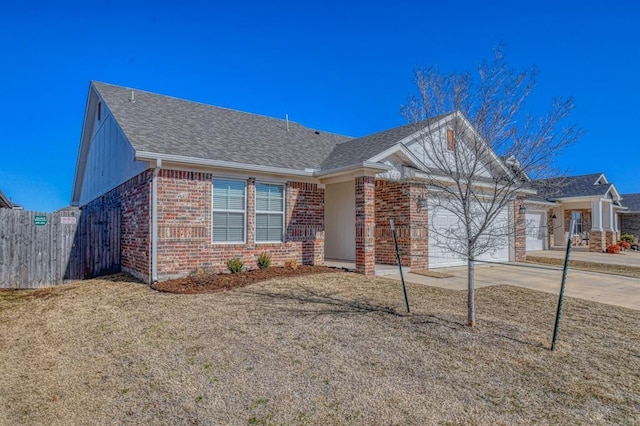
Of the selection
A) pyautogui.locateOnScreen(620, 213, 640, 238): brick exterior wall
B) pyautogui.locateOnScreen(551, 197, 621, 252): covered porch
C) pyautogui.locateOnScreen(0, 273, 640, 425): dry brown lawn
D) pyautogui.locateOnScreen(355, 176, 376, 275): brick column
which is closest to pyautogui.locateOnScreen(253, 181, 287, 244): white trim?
pyautogui.locateOnScreen(355, 176, 376, 275): brick column

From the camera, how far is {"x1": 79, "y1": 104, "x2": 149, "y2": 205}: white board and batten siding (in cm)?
1057

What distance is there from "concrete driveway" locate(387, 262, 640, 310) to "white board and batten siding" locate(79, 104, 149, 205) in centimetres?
794

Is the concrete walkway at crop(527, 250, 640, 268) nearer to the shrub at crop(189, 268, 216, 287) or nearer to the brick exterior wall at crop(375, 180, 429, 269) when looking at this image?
the brick exterior wall at crop(375, 180, 429, 269)

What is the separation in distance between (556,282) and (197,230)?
31.4 feet

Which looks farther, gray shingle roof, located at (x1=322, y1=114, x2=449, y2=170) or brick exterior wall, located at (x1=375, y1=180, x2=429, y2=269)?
brick exterior wall, located at (x1=375, y1=180, x2=429, y2=269)

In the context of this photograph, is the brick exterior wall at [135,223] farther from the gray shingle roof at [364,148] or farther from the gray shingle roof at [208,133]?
the gray shingle roof at [364,148]

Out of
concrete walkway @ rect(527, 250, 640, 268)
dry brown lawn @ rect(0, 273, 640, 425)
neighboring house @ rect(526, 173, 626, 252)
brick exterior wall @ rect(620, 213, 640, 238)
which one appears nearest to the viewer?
dry brown lawn @ rect(0, 273, 640, 425)

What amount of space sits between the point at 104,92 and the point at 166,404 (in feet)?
38.2

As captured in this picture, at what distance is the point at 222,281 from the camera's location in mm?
8672

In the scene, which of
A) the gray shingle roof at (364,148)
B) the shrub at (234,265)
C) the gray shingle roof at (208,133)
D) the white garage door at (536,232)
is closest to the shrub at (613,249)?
the white garage door at (536,232)

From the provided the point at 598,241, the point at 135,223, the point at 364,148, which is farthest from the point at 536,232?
the point at 135,223

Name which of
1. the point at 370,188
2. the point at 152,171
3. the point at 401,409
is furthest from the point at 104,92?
the point at 401,409

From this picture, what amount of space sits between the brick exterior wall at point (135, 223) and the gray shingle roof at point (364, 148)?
5154mm

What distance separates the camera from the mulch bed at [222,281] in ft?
26.6
